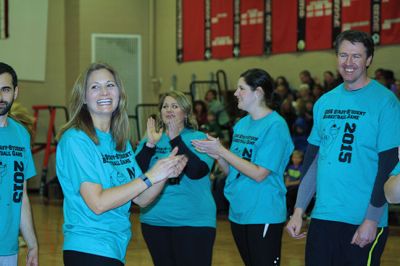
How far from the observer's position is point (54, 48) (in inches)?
690

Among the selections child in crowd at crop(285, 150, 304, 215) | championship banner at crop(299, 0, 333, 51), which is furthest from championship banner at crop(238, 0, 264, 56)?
child in crowd at crop(285, 150, 304, 215)

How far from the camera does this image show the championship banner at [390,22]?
486 inches

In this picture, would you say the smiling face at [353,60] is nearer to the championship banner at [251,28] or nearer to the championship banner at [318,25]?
the championship banner at [318,25]

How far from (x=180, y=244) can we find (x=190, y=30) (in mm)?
12394

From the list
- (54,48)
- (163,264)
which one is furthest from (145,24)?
(163,264)

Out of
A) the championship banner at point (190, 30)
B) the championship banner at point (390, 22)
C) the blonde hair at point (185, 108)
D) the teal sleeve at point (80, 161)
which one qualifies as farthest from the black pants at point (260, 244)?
the championship banner at point (190, 30)

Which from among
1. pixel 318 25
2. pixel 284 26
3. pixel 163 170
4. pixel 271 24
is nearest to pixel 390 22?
pixel 318 25

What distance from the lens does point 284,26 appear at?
14445mm

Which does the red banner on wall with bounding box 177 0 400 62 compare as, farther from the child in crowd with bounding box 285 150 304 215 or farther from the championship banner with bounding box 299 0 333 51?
the child in crowd with bounding box 285 150 304 215

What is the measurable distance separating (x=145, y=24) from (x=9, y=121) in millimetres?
14412

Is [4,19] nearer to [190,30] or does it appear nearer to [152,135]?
[190,30]

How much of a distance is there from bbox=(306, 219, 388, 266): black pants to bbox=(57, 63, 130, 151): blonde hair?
115 centimetres

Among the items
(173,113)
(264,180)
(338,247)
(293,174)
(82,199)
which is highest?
(173,113)

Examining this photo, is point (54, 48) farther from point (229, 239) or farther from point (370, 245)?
point (370, 245)
